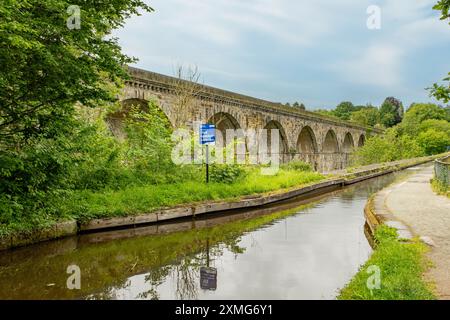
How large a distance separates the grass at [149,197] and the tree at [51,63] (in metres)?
1.80

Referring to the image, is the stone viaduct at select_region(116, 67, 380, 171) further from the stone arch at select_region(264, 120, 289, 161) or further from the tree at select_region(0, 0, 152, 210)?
the tree at select_region(0, 0, 152, 210)

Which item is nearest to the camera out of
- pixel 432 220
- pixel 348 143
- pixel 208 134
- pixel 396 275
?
pixel 396 275

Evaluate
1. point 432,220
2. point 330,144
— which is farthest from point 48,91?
point 330,144

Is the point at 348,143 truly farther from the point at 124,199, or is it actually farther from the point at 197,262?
the point at 197,262

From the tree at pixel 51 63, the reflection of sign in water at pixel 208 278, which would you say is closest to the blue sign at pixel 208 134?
the tree at pixel 51 63

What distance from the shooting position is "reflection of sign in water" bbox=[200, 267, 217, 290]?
4.66 meters

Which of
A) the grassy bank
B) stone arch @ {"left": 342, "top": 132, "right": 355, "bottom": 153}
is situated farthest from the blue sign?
stone arch @ {"left": 342, "top": 132, "right": 355, "bottom": 153}

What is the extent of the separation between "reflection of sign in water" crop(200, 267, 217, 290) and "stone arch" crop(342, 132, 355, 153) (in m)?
45.8

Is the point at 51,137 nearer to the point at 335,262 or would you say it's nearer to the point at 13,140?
the point at 13,140

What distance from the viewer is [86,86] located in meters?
7.05

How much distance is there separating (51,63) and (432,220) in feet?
23.3

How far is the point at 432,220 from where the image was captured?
23.6 ft

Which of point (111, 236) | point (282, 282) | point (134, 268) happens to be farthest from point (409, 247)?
point (111, 236)

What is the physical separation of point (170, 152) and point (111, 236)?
4345 mm
